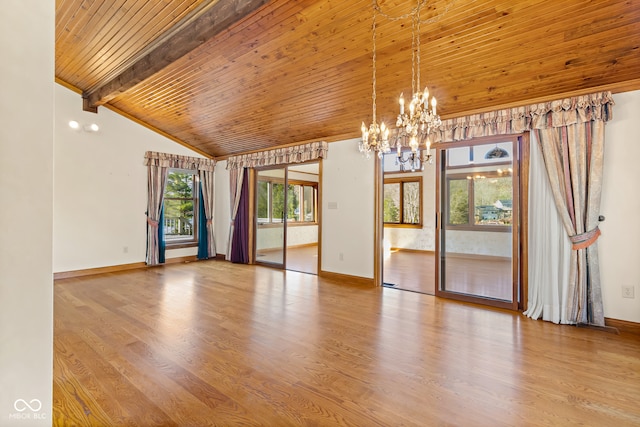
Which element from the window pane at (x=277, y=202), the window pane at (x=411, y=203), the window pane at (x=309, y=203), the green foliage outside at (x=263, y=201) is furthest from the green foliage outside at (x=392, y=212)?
the green foliage outside at (x=263, y=201)

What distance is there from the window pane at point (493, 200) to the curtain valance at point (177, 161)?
220 inches

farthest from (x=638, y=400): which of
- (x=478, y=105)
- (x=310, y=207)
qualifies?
(x=310, y=207)

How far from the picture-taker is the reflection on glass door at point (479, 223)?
12.2 feet

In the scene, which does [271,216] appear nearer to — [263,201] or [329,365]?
[263,201]

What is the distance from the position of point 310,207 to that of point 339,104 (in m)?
5.52

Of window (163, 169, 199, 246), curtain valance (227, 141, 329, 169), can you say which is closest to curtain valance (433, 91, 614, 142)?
curtain valance (227, 141, 329, 169)

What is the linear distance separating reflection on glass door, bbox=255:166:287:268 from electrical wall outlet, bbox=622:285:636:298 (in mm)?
4914

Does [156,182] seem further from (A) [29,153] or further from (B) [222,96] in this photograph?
(A) [29,153]

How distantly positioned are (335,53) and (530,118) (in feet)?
7.64

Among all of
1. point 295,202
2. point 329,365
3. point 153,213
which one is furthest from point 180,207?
point 329,365

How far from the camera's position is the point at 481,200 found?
391 centimetres

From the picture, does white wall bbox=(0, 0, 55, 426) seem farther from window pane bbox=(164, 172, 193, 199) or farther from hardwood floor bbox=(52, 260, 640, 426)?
window pane bbox=(164, 172, 193, 199)

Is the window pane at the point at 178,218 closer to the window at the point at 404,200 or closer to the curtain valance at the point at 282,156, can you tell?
the curtain valance at the point at 282,156

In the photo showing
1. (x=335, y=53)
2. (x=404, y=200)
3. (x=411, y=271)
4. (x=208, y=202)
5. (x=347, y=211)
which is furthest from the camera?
(x=404, y=200)
